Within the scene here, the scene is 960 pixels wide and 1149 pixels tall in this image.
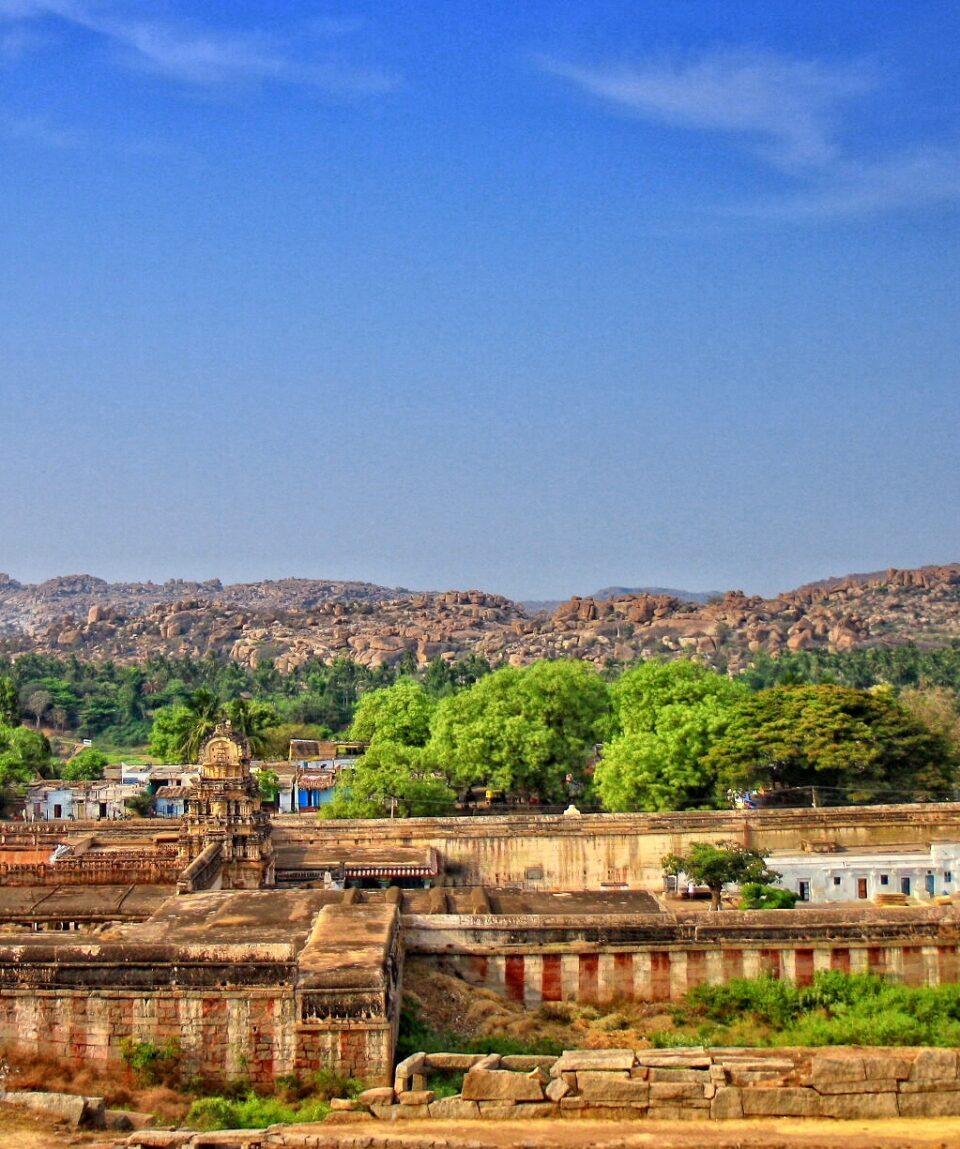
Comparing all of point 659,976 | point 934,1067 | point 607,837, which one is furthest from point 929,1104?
point 607,837

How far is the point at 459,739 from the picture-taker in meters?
46.1

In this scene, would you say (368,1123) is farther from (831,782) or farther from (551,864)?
(831,782)

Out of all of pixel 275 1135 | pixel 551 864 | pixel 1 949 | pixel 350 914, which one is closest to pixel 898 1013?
pixel 350 914

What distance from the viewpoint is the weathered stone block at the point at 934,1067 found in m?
15.1

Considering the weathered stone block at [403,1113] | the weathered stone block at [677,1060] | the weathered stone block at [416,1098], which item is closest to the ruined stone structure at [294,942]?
the weathered stone block at [416,1098]

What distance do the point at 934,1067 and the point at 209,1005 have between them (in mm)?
9271

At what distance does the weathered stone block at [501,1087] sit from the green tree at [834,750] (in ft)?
89.5

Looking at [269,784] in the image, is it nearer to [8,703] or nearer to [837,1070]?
[8,703]

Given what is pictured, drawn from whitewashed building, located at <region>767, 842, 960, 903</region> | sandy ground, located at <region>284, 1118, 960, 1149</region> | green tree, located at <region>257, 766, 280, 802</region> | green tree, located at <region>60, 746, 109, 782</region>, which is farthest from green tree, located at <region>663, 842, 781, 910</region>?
green tree, located at <region>60, 746, 109, 782</region>

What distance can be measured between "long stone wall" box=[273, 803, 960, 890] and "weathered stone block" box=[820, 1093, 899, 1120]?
872 inches

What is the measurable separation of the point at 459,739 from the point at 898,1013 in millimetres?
26314

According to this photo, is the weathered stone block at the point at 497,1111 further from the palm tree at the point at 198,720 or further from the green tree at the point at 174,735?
the green tree at the point at 174,735

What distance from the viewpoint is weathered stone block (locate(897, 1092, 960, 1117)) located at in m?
14.9

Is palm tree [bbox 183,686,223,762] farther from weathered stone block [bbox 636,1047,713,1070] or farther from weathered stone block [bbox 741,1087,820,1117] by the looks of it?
weathered stone block [bbox 741,1087,820,1117]
